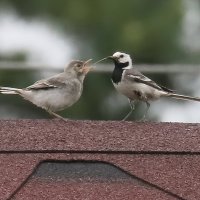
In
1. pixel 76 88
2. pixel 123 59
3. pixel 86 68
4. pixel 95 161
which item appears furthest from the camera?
pixel 123 59

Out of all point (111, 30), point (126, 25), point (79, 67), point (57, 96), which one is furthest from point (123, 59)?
point (126, 25)

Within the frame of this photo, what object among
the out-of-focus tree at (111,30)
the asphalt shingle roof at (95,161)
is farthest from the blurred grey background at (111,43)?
the asphalt shingle roof at (95,161)

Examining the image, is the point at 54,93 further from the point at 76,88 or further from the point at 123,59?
the point at 123,59

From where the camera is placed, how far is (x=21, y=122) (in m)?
12.9

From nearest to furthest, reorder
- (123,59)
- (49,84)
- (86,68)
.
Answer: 1. (49,84)
2. (86,68)
3. (123,59)

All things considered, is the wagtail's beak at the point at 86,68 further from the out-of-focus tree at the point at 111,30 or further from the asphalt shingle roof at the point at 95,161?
the out-of-focus tree at the point at 111,30

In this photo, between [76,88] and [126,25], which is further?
[126,25]

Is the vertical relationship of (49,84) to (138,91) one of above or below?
above

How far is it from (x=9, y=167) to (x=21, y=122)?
94 cm

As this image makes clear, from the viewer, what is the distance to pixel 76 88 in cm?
1412

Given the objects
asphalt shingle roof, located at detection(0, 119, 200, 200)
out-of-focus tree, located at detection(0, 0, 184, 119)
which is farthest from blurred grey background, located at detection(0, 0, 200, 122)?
asphalt shingle roof, located at detection(0, 119, 200, 200)

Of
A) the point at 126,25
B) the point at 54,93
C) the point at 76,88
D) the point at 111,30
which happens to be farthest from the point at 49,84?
the point at 126,25

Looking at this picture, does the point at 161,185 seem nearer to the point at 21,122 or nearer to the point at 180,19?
the point at 21,122

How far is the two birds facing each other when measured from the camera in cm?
1407
